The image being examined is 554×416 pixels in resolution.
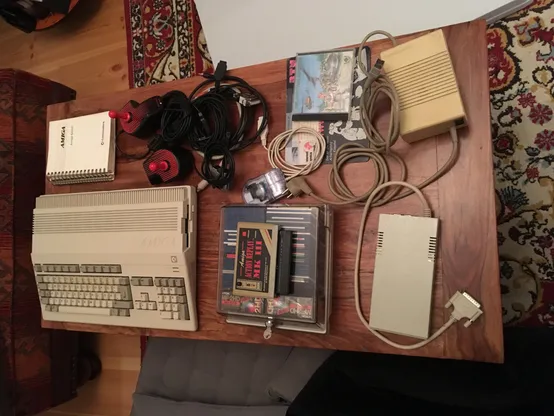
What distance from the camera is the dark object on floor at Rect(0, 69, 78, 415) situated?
4.55 ft

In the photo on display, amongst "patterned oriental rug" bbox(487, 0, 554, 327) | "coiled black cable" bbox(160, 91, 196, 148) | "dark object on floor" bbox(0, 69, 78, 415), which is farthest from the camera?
"dark object on floor" bbox(0, 69, 78, 415)

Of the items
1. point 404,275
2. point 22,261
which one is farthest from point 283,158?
point 22,261

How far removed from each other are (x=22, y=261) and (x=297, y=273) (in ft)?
3.28

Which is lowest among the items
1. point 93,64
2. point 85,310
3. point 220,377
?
point 220,377

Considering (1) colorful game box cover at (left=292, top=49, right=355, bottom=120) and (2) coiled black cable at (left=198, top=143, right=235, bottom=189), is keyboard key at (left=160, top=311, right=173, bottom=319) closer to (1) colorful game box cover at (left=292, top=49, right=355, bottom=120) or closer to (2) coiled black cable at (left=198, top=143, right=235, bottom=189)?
(2) coiled black cable at (left=198, top=143, right=235, bottom=189)

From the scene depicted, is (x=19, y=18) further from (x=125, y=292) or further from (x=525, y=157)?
(x=525, y=157)

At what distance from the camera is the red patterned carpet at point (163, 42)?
1630mm

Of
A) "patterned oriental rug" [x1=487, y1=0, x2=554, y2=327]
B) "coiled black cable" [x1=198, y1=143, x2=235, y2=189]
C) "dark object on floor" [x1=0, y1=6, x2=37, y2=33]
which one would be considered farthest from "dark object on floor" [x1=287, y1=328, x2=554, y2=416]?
"dark object on floor" [x1=0, y1=6, x2=37, y2=33]

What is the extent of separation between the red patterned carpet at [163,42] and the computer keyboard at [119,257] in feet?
2.44

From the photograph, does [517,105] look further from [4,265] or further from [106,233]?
[4,265]

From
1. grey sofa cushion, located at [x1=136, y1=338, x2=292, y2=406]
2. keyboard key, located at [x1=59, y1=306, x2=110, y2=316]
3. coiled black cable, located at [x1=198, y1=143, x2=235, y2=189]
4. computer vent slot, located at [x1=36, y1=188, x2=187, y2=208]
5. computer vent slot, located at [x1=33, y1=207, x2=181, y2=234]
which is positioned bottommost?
grey sofa cushion, located at [x1=136, y1=338, x2=292, y2=406]

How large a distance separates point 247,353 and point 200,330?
11.1 inches

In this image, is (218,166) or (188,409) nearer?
(218,166)

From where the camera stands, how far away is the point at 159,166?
99 centimetres
